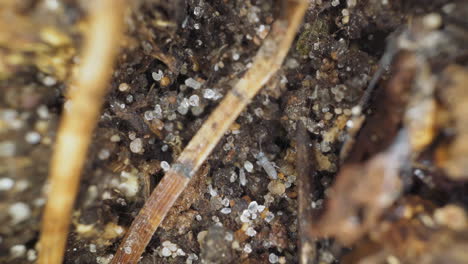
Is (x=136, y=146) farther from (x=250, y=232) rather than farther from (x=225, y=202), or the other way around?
(x=250, y=232)

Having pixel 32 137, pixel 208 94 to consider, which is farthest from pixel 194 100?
pixel 32 137

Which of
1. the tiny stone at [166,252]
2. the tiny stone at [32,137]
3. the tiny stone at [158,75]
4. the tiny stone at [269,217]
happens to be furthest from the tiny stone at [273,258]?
the tiny stone at [32,137]

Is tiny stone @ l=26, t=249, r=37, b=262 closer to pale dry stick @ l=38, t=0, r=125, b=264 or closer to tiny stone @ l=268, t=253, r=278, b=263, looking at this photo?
pale dry stick @ l=38, t=0, r=125, b=264

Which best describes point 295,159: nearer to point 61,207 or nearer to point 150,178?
point 150,178

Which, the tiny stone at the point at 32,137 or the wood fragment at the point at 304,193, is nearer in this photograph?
the tiny stone at the point at 32,137

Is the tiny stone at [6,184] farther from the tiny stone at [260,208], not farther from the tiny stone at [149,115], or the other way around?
the tiny stone at [260,208]

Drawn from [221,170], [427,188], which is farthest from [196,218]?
[427,188]

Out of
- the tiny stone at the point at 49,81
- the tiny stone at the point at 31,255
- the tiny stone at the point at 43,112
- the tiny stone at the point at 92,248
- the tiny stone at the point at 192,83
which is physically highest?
the tiny stone at the point at 192,83
